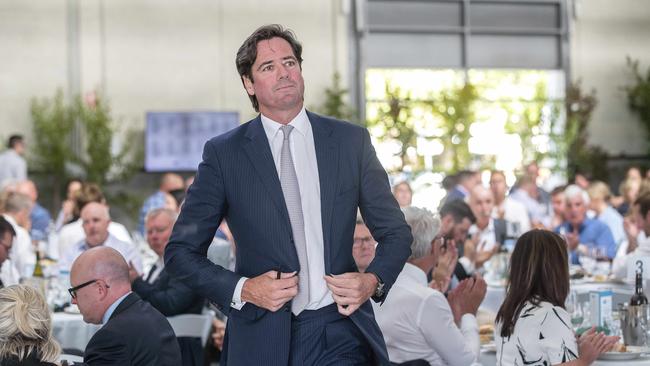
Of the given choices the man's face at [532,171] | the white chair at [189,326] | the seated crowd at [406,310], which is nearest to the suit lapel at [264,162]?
the seated crowd at [406,310]

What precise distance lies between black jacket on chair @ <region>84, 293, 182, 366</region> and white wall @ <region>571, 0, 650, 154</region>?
14.2m

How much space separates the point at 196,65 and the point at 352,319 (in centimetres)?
1337

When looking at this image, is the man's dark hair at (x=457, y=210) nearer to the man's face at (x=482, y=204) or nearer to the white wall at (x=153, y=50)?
the man's face at (x=482, y=204)

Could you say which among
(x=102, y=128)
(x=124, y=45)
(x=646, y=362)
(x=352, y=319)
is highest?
(x=124, y=45)

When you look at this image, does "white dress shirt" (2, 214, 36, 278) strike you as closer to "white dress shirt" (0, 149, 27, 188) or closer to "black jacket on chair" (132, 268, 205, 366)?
"black jacket on chair" (132, 268, 205, 366)

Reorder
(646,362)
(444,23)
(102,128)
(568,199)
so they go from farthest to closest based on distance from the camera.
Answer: (444,23)
(102,128)
(568,199)
(646,362)

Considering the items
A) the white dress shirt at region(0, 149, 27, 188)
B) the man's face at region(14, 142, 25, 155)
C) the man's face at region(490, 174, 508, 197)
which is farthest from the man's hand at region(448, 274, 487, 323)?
the man's face at region(14, 142, 25, 155)

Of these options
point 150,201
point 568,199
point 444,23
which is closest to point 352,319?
point 568,199

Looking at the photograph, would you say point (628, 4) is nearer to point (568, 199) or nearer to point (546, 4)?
point (546, 4)

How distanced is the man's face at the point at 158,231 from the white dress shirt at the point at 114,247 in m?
0.31

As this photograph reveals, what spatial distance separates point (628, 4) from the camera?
17203 mm

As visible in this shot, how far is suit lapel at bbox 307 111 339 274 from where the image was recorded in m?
2.50

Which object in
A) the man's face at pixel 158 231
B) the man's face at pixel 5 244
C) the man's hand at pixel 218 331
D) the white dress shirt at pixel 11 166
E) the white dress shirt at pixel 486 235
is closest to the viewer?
the man's face at pixel 5 244

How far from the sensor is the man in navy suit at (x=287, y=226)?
2479 millimetres
